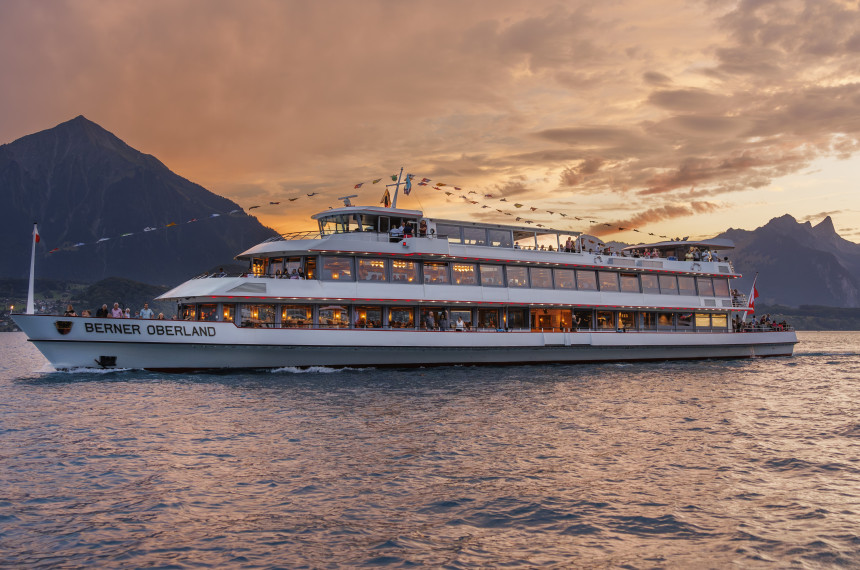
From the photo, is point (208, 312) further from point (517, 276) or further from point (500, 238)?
point (517, 276)

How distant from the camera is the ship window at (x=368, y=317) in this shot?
33.1 meters

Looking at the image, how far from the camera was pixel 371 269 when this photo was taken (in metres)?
33.3

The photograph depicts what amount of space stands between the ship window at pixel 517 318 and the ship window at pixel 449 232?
5.70 m

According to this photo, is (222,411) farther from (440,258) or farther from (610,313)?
(610,313)

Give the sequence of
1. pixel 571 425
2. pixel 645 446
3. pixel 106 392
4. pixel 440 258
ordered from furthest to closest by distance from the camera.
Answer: pixel 440 258 < pixel 106 392 < pixel 571 425 < pixel 645 446

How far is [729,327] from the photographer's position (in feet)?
153

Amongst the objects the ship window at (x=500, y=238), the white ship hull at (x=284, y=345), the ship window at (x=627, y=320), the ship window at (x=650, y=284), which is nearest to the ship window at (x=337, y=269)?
the white ship hull at (x=284, y=345)

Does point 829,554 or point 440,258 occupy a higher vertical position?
point 440,258

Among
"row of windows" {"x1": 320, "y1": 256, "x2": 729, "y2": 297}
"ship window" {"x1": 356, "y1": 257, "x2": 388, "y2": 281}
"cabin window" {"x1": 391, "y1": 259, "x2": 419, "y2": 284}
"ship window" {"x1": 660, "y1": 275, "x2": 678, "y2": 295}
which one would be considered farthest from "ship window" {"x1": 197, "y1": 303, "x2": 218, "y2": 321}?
"ship window" {"x1": 660, "y1": 275, "x2": 678, "y2": 295}

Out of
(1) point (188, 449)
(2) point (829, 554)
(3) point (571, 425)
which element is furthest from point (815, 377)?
(1) point (188, 449)

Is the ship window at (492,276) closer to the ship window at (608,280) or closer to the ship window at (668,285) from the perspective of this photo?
the ship window at (608,280)

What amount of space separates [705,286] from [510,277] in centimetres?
1784

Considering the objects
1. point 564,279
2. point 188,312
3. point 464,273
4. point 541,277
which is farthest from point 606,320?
point 188,312

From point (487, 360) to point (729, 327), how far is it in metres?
21.7
